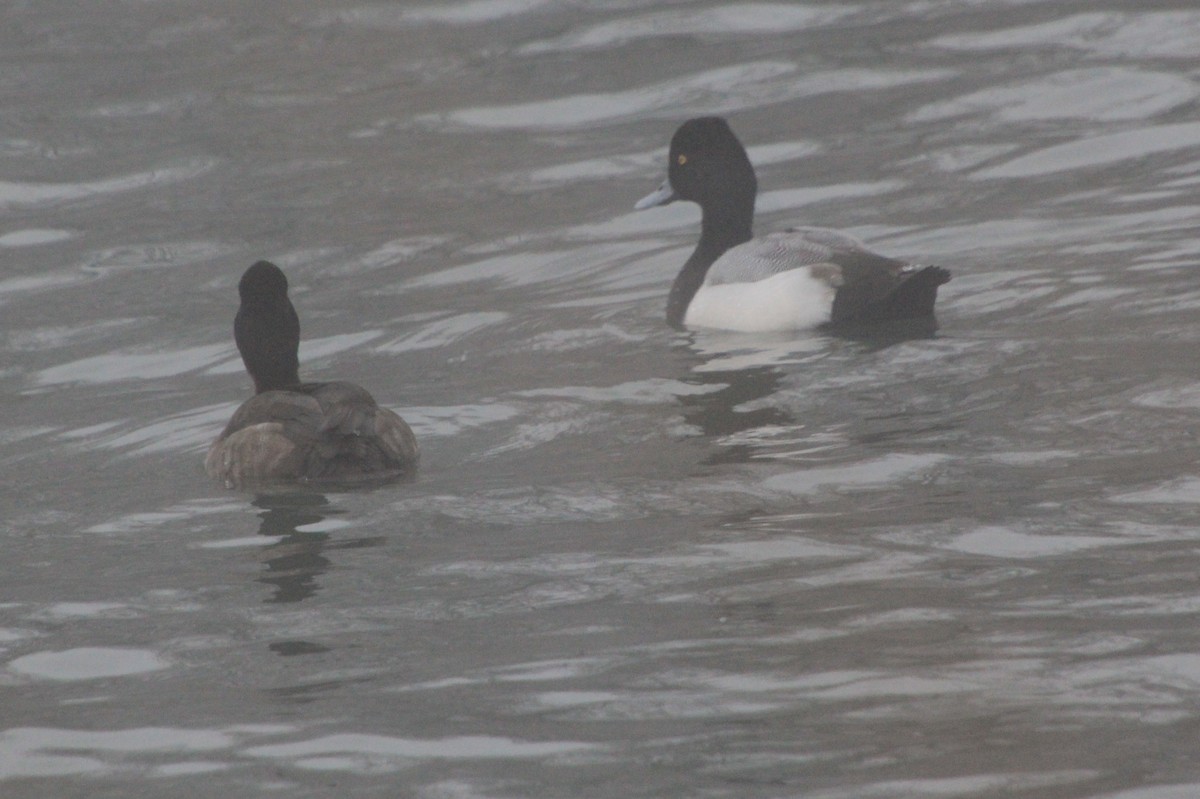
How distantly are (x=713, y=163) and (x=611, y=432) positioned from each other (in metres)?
3.48

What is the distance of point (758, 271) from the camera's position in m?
10.7

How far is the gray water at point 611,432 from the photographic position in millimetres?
5023

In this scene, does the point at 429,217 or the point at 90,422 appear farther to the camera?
the point at 429,217

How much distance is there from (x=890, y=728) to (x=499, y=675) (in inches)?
44.3

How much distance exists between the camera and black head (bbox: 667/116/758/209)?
1163 cm

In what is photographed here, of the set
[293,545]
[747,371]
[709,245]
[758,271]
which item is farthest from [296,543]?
[709,245]

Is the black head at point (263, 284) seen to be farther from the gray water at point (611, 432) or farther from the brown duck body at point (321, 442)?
the gray water at point (611, 432)

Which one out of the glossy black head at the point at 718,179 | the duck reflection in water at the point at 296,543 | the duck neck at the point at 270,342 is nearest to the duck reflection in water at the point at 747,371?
A: the glossy black head at the point at 718,179

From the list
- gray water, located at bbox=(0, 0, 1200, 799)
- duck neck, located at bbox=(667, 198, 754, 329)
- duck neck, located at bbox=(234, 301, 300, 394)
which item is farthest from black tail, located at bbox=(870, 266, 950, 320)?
duck neck, located at bbox=(234, 301, 300, 394)

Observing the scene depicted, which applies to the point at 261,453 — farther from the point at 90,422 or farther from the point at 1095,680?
the point at 1095,680

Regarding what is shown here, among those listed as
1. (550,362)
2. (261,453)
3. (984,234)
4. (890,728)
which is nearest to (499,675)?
(890,728)

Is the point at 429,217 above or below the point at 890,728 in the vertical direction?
above

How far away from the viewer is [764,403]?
8906mm

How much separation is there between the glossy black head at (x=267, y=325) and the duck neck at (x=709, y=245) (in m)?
2.92
